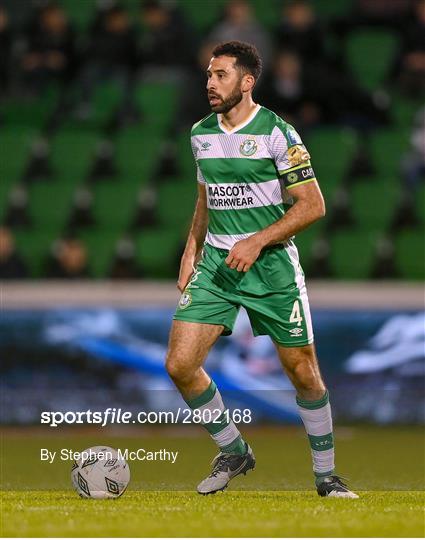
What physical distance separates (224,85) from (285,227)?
2.73ft

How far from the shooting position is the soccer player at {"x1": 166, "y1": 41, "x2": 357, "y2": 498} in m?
7.70

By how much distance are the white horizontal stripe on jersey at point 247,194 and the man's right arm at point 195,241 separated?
0.63 ft

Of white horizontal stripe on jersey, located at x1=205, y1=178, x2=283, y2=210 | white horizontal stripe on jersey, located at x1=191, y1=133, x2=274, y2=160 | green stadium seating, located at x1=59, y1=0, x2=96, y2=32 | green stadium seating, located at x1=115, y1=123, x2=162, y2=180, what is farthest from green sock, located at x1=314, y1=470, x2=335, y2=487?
green stadium seating, located at x1=59, y1=0, x2=96, y2=32

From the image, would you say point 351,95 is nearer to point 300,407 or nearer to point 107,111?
point 107,111

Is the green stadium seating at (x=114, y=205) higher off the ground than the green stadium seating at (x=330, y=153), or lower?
lower

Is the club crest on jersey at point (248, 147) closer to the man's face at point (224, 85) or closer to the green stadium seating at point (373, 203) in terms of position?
the man's face at point (224, 85)

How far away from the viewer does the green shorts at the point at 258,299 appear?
7762 mm

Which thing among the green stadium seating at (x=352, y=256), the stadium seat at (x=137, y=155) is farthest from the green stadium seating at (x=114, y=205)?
the green stadium seating at (x=352, y=256)

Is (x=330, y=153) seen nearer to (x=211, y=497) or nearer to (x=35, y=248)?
(x=35, y=248)

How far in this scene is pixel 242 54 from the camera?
7.82 meters

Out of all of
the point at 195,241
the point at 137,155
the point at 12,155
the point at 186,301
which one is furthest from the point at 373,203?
the point at 186,301

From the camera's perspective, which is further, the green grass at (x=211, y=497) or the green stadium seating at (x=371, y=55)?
the green stadium seating at (x=371, y=55)

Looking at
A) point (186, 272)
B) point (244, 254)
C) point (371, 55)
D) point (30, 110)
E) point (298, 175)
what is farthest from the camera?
point (371, 55)

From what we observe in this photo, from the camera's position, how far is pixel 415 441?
40.1ft
